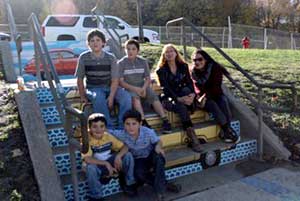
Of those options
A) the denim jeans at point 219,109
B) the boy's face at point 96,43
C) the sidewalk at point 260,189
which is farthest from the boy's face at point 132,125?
the denim jeans at point 219,109

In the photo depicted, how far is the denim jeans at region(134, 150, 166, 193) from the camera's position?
3.76m

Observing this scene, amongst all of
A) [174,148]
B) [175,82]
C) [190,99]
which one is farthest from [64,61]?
[174,148]

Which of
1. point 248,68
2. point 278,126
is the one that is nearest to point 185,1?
point 248,68

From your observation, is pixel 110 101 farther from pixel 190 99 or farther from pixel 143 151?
pixel 190 99

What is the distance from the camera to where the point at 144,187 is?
410 cm

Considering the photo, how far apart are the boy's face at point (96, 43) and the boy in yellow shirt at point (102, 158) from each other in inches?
40.8

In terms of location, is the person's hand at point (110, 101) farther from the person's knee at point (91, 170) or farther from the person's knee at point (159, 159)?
the person's knee at point (91, 170)

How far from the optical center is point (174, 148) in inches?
184

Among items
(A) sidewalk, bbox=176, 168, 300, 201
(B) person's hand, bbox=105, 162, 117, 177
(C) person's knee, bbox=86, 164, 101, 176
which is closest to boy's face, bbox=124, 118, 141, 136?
(B) person's hand, bbox=105, 162, 117, 177

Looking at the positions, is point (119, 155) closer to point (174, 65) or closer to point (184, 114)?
point (184, 114)

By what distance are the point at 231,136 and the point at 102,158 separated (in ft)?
6.18

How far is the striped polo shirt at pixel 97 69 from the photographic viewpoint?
Answer: 455cm

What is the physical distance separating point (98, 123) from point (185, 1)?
104 ft

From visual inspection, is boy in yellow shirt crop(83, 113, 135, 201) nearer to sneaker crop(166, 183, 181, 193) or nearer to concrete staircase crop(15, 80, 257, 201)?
concrete staircase crop(15, 80, 257, 201)
